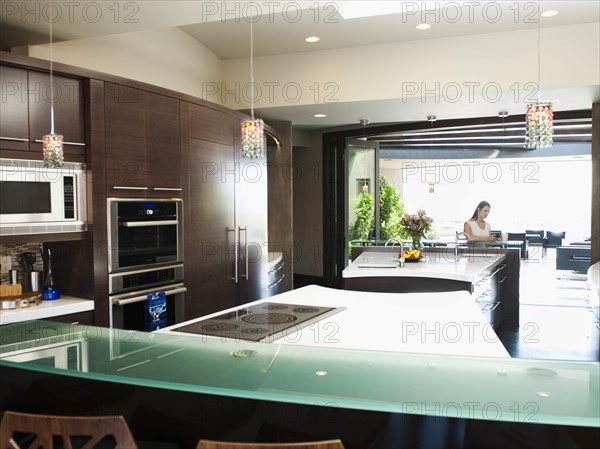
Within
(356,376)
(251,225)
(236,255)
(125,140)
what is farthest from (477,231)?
(356,376)

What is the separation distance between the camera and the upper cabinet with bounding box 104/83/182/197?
147 inches

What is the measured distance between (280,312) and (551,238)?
31.4 ft

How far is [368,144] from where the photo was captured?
9062mm

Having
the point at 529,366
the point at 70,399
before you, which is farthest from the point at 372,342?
the point at 70,399

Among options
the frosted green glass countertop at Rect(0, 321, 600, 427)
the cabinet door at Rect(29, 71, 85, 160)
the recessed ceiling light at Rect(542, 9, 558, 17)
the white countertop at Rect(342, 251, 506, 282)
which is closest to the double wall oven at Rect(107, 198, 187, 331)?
the cabinet door at Rect(29, 71, 85, 160)

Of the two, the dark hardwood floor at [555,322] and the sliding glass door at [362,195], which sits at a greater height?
the sliding glass door at [362,195]

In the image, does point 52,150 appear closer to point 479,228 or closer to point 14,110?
point 14,110

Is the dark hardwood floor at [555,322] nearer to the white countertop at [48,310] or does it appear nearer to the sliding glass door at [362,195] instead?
the sliding glass door at [362,195]

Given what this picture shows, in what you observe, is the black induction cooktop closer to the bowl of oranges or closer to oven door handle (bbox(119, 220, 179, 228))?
oven door handle (bbox(119, 220, 179, 228))

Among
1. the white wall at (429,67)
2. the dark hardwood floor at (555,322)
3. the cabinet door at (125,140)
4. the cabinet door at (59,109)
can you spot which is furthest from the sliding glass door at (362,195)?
the cabinet door at (59,109)

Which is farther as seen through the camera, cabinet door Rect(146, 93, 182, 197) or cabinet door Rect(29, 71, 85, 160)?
cabinet door Rect(146, 93, 182, 197)

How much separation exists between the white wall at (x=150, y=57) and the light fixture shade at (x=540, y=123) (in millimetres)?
3379

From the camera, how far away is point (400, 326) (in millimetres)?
2615

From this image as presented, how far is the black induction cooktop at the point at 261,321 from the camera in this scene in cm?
240
